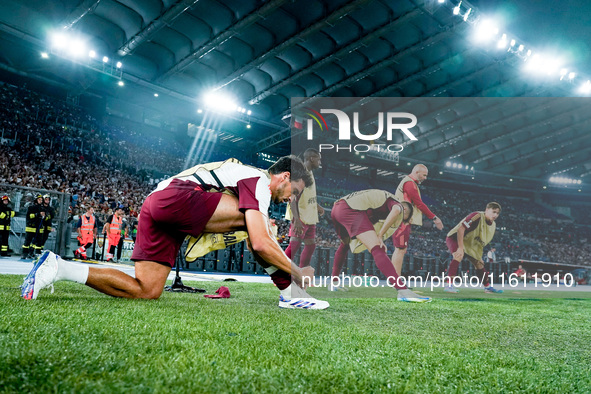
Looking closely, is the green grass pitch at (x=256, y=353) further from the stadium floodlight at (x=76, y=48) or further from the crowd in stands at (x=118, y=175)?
the stadium floodlight at (x=76, y=48)

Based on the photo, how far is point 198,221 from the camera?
339 cm

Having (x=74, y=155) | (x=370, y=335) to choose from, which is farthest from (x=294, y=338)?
(x=74, y=155)

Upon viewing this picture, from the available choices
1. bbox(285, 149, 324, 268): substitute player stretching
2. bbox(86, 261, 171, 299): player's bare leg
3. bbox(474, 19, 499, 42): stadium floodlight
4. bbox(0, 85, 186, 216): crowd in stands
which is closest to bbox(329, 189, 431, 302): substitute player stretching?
bbox(285, 149, 324, 268): substitute player stretching

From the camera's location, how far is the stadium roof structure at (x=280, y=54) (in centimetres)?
1730

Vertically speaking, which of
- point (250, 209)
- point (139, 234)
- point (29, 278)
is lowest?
point (29, 278)

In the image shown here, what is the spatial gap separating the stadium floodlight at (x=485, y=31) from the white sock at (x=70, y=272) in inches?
790

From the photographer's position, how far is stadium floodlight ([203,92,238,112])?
79.2ft

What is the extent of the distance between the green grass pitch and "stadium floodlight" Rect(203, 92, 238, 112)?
22105 millimetres

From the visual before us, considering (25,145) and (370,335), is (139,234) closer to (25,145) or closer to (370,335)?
(370,335)

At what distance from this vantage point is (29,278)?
2.99m

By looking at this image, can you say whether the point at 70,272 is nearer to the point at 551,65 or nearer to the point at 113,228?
the point at 113,228

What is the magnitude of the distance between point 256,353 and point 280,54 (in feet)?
66.9

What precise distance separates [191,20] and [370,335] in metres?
18.4

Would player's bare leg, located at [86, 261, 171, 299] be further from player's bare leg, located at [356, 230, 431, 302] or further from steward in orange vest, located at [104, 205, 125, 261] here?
steward in orange vest, located at [104, 205, 125, 261]
